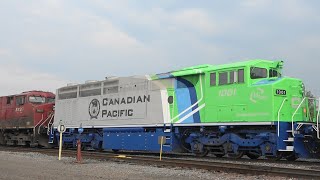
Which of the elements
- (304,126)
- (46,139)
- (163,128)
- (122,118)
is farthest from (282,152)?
(46,139)

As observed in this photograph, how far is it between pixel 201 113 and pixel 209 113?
0.41 m

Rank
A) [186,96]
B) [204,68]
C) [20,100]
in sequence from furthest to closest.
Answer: [20,100]
[186,96]
[204,68]

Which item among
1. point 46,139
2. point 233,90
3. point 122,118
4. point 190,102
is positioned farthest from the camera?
point 46,139

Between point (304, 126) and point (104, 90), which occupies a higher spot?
point (104, 90)

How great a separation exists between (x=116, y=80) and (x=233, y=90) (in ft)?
23.8

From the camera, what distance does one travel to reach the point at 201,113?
16.3 m

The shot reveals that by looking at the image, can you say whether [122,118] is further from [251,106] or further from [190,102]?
[251,106]

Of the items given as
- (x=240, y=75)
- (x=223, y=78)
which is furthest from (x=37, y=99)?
(x=240, y=75)

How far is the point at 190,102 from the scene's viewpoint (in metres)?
16.8

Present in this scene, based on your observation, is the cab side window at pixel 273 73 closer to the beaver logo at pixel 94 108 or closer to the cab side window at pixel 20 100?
the beaver logo at pixel 94 108

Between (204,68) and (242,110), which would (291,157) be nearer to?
(242,110)

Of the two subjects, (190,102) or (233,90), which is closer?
(233,90)

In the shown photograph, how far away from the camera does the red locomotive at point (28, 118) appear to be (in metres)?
24.6

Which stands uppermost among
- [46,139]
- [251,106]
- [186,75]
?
[186,75]
